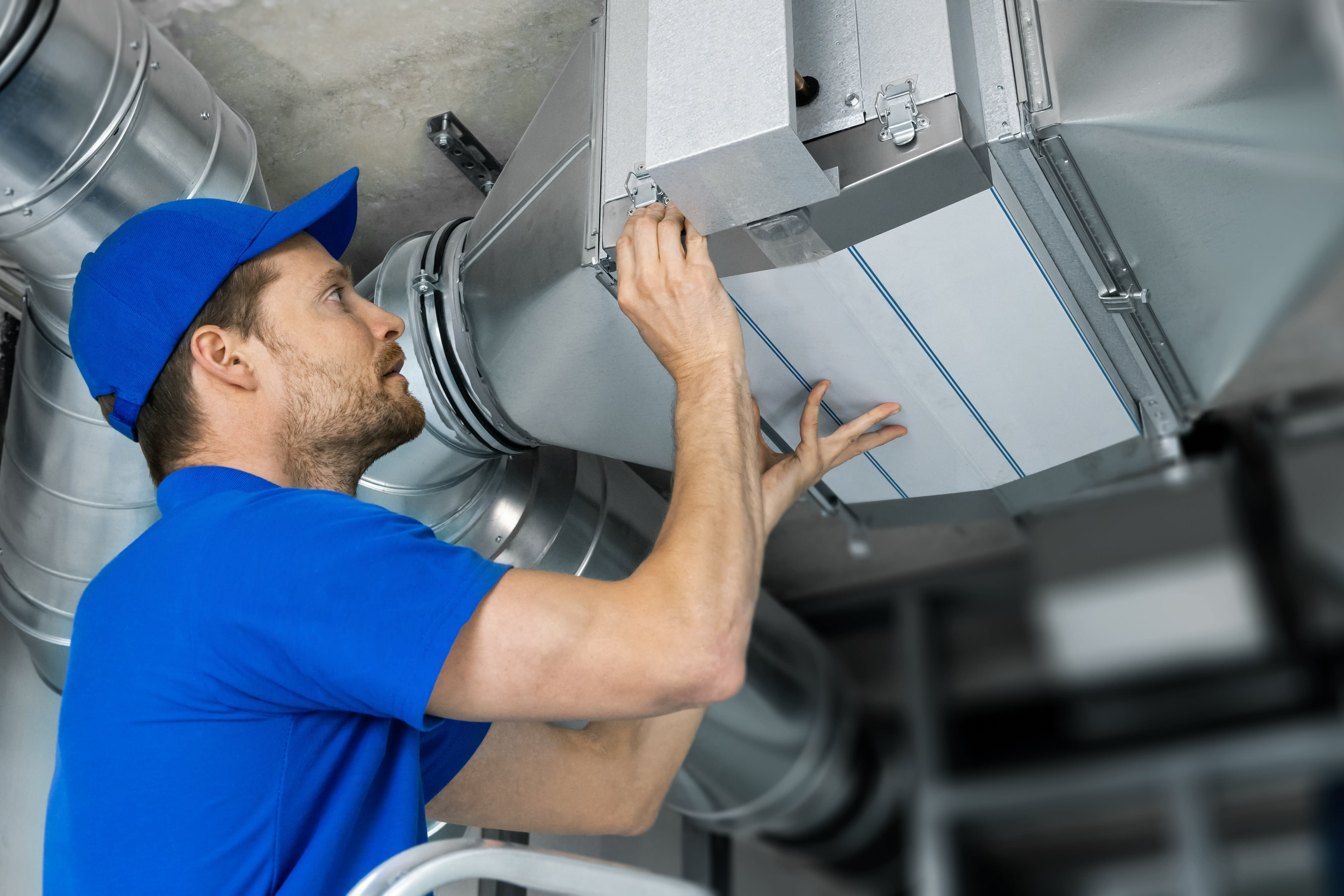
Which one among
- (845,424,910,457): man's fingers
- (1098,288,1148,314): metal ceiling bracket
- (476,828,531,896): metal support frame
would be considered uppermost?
(1098,288,1148,314): metal ceiling bracket

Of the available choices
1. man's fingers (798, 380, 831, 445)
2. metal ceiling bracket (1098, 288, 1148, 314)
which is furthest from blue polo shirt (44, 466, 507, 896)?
metal ceiling bracket (1098, 288, 1148, 314)

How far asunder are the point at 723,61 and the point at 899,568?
2214mm

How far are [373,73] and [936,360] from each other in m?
0.90

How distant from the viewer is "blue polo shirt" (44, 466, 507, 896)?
67cm

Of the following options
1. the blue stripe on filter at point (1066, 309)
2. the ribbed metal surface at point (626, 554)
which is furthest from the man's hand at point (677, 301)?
the ribbed metal surface at point (626, 554)

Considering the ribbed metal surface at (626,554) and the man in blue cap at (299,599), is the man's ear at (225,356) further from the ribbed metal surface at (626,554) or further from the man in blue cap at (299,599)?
the ribbed metal surface at (626,554)

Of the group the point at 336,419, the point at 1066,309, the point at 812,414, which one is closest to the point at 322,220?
the point at 336,419

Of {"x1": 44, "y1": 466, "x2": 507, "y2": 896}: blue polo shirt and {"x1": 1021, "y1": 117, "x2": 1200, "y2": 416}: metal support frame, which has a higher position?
{"x1": 1021, "y1": 117, "x2": 1200, "y2": 416}: metal support frame

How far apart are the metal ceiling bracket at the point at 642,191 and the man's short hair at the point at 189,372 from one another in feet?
1.21

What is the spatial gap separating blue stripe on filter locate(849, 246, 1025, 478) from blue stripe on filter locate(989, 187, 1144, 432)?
0.13 metres

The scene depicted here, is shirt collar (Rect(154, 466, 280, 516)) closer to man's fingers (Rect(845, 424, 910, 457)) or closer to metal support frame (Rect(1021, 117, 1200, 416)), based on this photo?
man's fingers (Rect(845, 424, 910, 457))

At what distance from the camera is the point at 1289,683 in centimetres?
693

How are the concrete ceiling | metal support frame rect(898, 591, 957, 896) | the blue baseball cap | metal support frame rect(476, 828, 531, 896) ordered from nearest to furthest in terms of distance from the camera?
the blue baseball cap, the concrete ceiling, metal support frame rect(476, 828, 531, 896), metal support frame rect(898, 591, 957, 896)

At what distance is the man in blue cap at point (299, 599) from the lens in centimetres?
69
